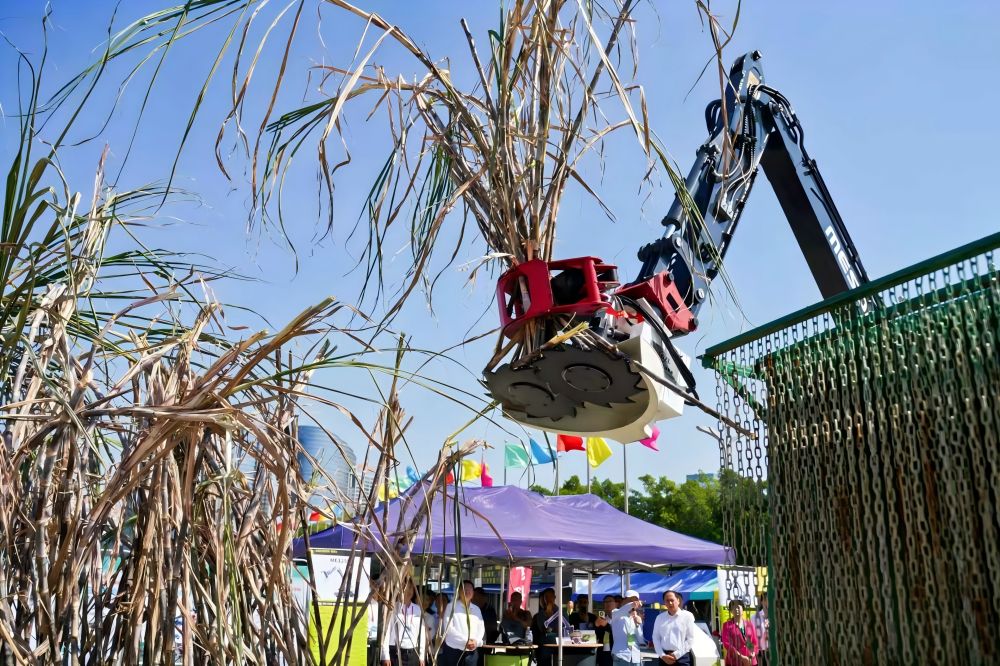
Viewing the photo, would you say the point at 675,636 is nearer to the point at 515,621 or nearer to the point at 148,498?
the point at 515,621

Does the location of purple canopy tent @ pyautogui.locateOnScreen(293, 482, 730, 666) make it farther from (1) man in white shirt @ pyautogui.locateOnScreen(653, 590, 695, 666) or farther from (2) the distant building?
(2) the distant building

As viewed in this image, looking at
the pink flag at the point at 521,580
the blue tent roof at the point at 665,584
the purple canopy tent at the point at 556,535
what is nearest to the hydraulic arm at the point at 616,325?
the purple canopy tent at the point at 556,535

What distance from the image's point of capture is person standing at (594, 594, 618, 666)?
1018cm

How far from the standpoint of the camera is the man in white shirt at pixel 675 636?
8859 millimetres

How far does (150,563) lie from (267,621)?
28 centimetres

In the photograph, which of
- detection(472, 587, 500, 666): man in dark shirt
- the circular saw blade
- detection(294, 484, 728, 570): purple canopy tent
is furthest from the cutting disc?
detection(472, 587, 500, 666): man in dark shirt

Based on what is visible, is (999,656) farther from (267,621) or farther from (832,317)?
(267,621)

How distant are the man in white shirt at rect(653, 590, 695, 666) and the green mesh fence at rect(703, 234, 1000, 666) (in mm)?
5622

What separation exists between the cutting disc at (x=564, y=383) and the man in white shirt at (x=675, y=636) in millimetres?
6502

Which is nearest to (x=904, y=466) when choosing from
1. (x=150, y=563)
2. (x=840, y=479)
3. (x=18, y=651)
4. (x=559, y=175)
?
(x=840, y=479)

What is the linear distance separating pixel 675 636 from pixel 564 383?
6.91 meters

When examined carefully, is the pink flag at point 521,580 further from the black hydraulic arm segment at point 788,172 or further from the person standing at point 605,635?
the black hydraulic arm segment at point 788,172

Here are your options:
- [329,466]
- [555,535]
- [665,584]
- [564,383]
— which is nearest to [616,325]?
[564,383]

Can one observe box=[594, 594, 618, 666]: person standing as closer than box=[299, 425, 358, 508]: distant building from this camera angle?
No
